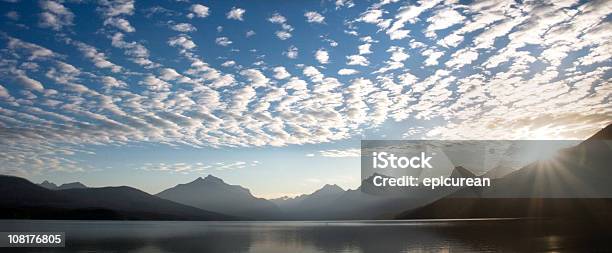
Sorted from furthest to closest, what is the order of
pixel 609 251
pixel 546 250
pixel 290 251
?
pixel 290 251
pixel 546 250
pixel 609 251

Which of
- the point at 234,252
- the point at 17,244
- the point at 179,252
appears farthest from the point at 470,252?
the point at 17,244

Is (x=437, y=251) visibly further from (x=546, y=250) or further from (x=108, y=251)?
(x=108, y=251)

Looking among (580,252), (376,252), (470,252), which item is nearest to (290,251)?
(376,252)

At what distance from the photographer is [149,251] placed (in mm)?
73375

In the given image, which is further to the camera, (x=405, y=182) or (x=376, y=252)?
(x=405, y=182)

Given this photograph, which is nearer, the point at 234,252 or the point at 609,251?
the point at 609,251

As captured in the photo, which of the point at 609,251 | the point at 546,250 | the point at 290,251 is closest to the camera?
the point at 609,251

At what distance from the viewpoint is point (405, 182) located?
75.9 meters

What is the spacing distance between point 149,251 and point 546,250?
2481 inches

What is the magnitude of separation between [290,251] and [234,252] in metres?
9.47

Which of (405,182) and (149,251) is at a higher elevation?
(405,182)

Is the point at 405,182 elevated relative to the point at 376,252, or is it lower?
elevated

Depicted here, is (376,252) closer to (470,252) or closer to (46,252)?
(470,252)

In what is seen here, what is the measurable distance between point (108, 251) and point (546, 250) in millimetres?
68645
